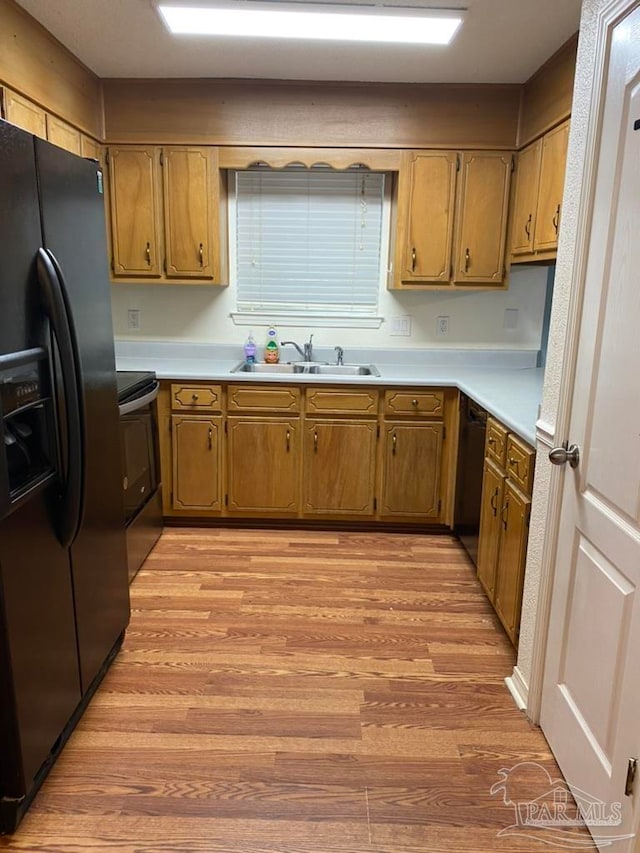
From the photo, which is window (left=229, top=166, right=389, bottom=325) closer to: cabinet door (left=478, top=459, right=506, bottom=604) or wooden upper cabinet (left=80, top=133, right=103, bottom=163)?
wooden upper cabinet (left=80, top=133, right=103, bottom=163)

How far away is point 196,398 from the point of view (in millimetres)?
3283

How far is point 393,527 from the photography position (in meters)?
3.49

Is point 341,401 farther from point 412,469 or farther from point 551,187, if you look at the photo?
point 551,187

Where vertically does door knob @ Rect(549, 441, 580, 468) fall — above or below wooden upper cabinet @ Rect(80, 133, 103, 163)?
below

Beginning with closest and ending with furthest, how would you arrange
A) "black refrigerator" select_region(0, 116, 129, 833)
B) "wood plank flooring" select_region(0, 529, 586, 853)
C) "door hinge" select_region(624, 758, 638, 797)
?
1. "door hinge" select_region(624, 758, 638, 797)
2. "black refrigerator" select_region(0, 116, 129, 833)
3. "wood plank flooring" select_region(0, 529, 586, 853)

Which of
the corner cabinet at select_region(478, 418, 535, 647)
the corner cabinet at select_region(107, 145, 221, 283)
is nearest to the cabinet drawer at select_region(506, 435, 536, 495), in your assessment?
the corner cabinet at select_region(478, 418, 535, 647)

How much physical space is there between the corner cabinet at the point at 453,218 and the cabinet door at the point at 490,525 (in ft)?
4.36

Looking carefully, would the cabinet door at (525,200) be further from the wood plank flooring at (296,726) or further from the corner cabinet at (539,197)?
the wood plank flooring at (296,726)

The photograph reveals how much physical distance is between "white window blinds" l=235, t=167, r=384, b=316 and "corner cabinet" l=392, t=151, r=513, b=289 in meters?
0.34

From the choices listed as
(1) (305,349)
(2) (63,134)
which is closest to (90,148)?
(2) (63,134)

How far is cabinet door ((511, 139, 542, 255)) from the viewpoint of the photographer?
3.06 m

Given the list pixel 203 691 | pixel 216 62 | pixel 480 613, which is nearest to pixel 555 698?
pixel 480 613

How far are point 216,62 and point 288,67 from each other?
37cm

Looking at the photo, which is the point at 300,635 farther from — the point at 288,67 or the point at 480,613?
the point at 288,67
